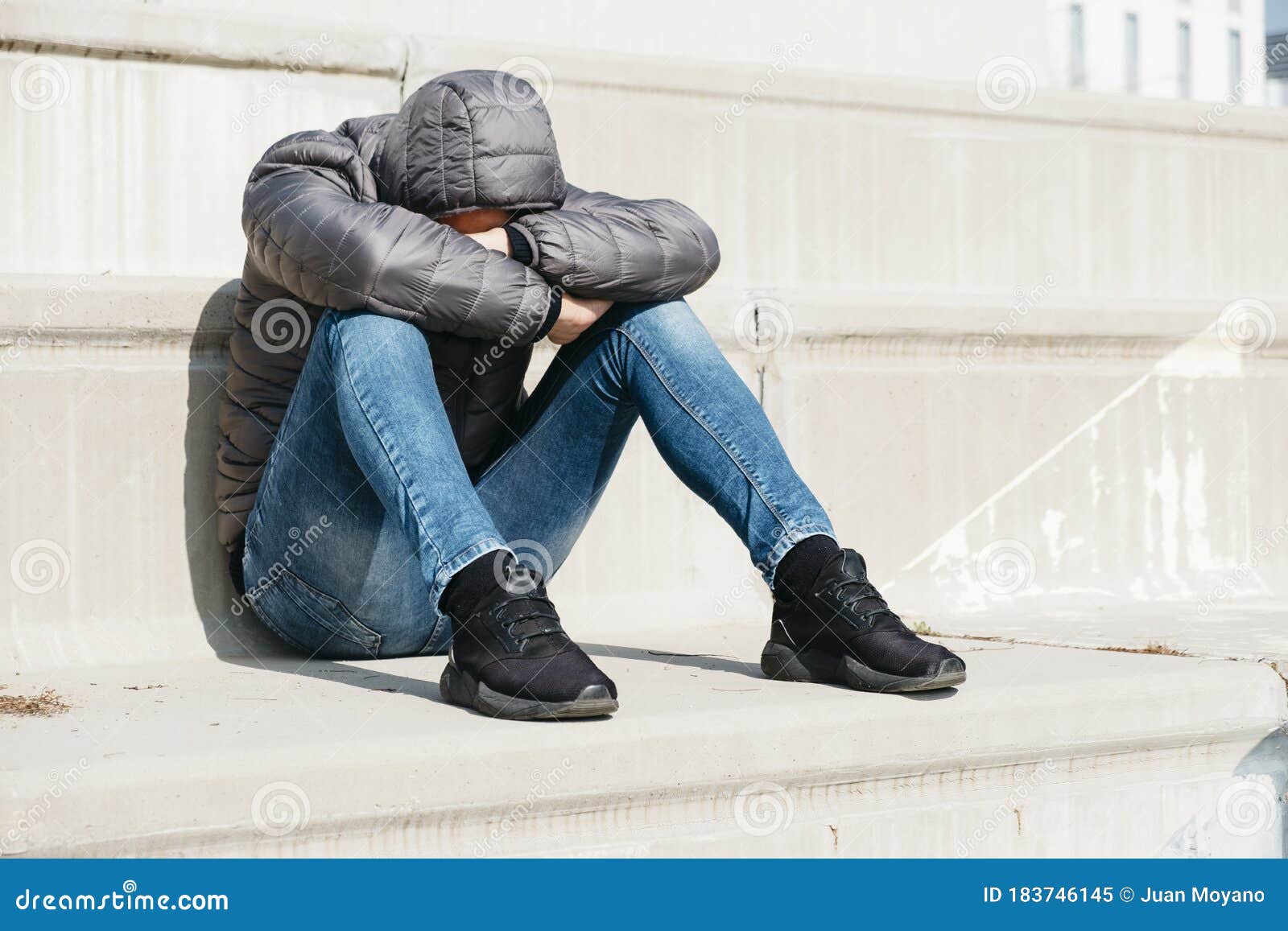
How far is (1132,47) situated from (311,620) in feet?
101

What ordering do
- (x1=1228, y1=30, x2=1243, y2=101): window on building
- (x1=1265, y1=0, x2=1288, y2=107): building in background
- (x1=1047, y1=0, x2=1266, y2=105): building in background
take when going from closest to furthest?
1. (x1=1265, y1=0, x2=1288, y2=107): building in background
2. (x1=1047, y1=0, x2=1266, y2=105): building in background
3. (x1=1228, y1=30, x2=1243, y2=101): window on building

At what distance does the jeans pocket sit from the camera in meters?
1.99

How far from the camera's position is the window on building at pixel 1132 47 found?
2905cm

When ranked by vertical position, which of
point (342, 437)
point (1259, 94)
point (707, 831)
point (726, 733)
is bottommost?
point (707, 831)

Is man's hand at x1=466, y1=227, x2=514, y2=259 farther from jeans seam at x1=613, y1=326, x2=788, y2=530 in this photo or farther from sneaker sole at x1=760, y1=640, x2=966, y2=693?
sneaker sole at x1=760, y1=640, x2=966, y2=693

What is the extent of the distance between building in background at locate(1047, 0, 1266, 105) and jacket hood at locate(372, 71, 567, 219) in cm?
2685

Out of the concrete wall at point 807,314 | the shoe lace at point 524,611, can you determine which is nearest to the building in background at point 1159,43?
the concrete wall at point 807,314

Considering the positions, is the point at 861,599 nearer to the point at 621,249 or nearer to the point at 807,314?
the point at 621,249

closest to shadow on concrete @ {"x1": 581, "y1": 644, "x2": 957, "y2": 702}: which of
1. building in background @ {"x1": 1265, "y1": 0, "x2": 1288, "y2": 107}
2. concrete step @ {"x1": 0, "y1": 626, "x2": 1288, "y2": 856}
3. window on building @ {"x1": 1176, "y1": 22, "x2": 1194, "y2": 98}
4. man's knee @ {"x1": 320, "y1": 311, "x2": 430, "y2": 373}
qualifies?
concrete step @ {"x1": 0, "y1": 626, "x2": 1288, "y2": 856}

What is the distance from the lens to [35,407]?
6.89 ft

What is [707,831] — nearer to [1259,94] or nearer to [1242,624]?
[1242,624]

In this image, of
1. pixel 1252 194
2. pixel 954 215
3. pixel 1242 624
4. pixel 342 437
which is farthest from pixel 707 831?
pixel 1252 194

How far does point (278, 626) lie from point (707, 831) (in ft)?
2.82

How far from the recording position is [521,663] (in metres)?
1.54
